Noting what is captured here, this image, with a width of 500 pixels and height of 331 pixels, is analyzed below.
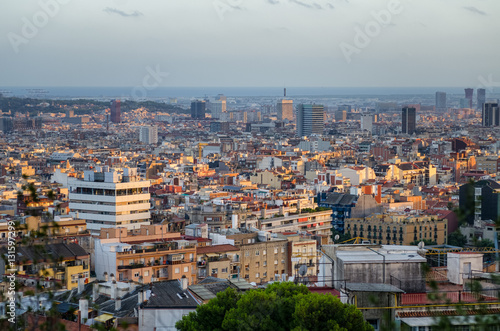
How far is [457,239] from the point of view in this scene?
28516 mm

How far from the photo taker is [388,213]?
31188mm

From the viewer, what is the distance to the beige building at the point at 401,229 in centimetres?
2896

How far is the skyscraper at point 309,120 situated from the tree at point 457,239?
324 ft

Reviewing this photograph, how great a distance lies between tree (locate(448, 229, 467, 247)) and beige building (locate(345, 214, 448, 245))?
231mm

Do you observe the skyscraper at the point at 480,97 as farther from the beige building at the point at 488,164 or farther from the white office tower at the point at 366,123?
the beige building at the point at 488,164

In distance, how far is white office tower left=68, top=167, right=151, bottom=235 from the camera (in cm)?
2731

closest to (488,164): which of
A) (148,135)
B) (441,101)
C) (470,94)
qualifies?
(148,135)

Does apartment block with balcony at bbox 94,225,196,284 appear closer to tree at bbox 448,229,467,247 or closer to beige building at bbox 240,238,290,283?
beige building at bbox 240,238,290,283

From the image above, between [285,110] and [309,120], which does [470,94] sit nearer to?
[285,110]

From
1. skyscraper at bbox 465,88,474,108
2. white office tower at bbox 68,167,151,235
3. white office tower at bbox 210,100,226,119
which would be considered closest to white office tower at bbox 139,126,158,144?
skyscraper at bbox 465,88,474,108

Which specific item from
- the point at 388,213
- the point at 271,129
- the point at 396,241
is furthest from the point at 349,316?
the point at 271,129

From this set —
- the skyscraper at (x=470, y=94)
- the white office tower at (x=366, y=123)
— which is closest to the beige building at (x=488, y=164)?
the white office tower at (x=366, y=123)

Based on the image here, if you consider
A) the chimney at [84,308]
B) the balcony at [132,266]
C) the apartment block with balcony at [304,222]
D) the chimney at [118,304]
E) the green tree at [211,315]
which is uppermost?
the green tree at [211,315]

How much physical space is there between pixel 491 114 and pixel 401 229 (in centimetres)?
9765
